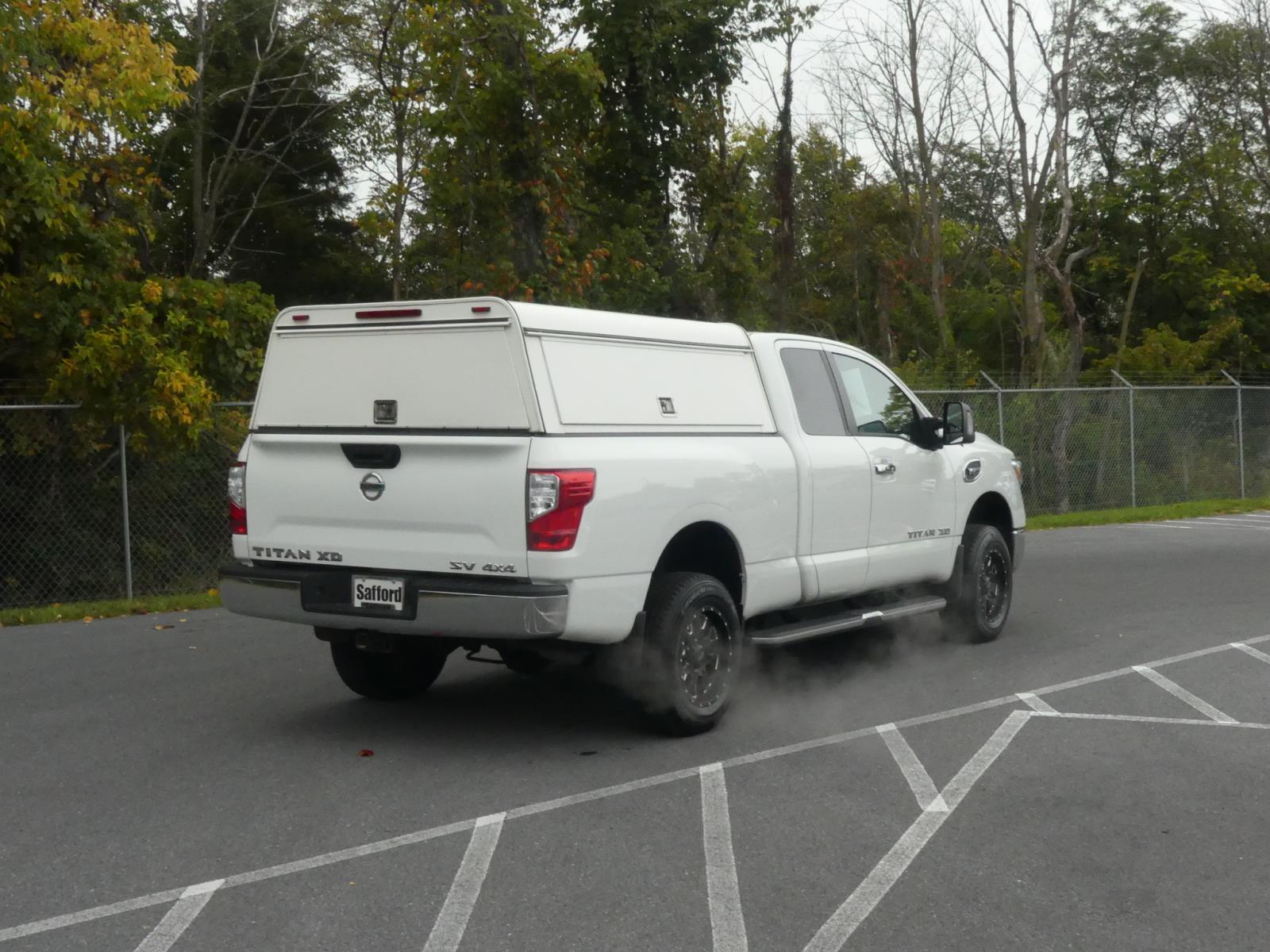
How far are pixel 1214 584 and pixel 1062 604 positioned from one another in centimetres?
202

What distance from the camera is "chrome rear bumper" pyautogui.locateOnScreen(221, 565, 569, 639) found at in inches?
243

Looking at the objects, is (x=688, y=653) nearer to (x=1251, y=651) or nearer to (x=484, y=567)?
(x=484, y=567)

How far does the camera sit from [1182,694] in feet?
26.1

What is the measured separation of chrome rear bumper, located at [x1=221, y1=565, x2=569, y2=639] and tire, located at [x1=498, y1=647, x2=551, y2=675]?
3.58 ft

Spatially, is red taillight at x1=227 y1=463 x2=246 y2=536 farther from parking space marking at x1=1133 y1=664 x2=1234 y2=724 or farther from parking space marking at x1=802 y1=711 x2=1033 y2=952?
parking space marking at x1=1133 y1=664 x2=1234 y2=724

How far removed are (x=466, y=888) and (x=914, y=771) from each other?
2355 mm

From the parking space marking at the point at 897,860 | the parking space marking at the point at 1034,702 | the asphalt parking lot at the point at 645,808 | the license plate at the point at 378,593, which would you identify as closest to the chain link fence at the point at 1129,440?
the parking space marking at the point at 1034,702

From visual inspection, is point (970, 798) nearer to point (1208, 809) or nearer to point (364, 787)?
point (1208, 809)

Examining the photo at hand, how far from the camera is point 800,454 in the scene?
7.87 meters

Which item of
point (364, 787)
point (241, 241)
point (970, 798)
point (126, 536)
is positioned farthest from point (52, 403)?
point (241, 241)

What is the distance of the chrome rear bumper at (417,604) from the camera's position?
6.17 metres

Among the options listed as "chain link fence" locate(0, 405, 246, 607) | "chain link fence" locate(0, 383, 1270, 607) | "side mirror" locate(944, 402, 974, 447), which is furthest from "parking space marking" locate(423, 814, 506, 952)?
"chain link fence" locate(0, 405, 246, 607)

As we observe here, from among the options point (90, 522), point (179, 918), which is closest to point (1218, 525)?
point (90, 522)

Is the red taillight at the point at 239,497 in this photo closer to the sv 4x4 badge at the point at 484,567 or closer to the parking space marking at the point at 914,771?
the sv 4x4 badge at the point at 484,567
